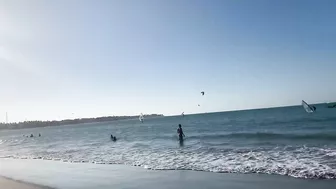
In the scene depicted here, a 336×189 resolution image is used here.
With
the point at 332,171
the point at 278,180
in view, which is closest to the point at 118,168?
the point at 278,180

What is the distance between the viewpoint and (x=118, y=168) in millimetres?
17859

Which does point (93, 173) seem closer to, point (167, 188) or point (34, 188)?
point (34, 188)

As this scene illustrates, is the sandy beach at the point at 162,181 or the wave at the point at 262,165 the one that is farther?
the wave at the point at 262,165

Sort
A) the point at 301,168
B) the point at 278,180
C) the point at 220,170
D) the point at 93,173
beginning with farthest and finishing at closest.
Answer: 1. the point at 93,173
2. the point at 220,170
3. the point at 301,168
4. the point at 278,180

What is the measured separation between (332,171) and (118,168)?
407 inches

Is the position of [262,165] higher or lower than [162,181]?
higher

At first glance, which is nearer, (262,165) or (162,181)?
(162,181)

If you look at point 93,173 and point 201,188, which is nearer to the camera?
point 201,188

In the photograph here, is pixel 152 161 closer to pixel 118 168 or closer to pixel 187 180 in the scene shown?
pixel 118 168

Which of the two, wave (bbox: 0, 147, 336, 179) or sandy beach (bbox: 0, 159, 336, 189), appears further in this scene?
wave (bbox: 0, 147, 336, 179)

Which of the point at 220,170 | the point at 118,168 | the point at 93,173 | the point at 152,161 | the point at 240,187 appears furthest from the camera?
the point at 152,161

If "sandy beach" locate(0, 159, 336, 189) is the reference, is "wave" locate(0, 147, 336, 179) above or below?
above

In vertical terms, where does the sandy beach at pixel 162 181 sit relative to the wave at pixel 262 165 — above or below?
below

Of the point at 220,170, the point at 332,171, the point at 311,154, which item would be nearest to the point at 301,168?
the point at 332,171
